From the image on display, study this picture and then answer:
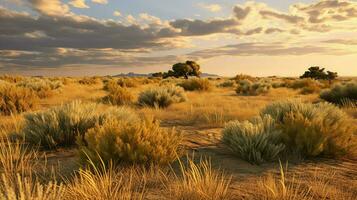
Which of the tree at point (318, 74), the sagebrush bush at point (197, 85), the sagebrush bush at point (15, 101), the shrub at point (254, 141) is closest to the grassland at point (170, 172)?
the shrub at point (254, 141)

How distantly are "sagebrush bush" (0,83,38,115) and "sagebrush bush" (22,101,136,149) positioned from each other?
4418 millimetres

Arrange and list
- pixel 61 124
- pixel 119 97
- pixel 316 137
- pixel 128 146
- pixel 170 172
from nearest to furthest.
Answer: pixel 170 172 → pixel 128 146 → pixel 316 137 → pixel 61 124 → pixel 119 97

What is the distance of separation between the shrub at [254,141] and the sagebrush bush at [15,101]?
285 inches

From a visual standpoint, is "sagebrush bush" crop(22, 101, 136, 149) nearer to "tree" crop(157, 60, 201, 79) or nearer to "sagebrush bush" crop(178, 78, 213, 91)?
"sagebrush bush" crop(178, 78, 213, 91)

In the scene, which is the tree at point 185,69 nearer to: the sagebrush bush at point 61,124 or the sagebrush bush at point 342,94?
the sagebrush bush at point 342,94

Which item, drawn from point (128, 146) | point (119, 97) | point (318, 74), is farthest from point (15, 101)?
point (318, 74)

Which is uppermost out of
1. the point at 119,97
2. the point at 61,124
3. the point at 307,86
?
the point at 61,124

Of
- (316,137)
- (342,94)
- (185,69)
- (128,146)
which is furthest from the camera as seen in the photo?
(185,69)

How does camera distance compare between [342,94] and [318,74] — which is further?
[318,74]

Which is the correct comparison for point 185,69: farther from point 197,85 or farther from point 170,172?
point 170,172

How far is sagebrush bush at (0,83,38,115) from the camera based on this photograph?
11.4 meters

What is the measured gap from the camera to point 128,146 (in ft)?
16.4

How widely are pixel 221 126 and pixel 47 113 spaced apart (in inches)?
154

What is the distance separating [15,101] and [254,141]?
844 centimetres
